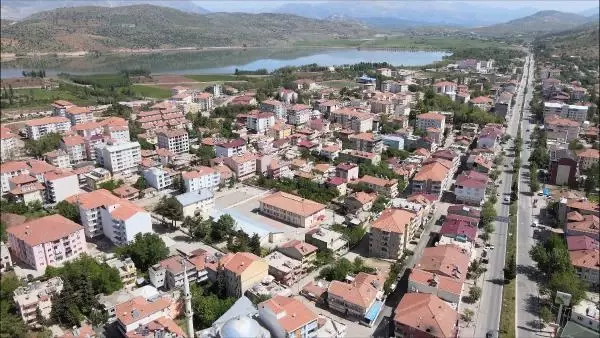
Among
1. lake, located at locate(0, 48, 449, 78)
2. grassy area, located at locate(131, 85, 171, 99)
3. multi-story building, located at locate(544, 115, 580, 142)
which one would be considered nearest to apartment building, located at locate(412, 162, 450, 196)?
multi-story building, located at locate(544, 115, 580, 142)

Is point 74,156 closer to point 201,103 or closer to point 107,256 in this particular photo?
point 107,256

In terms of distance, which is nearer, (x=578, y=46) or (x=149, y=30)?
(x=578, y=46)

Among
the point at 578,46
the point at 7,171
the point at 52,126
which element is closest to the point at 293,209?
the point at 7,171

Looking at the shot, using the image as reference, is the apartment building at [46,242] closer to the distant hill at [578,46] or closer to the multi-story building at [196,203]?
the multi-story building at [196,203]

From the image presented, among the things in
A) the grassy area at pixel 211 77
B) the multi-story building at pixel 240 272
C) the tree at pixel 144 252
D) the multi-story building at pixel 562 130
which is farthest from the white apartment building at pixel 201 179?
the grassy area at pixel 211 77

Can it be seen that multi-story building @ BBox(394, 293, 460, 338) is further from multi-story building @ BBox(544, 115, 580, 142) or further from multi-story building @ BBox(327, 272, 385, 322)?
multi-story building @ BBox(544, 115, 580, 142)

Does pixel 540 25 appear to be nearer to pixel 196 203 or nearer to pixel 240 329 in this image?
pixel 196 203
